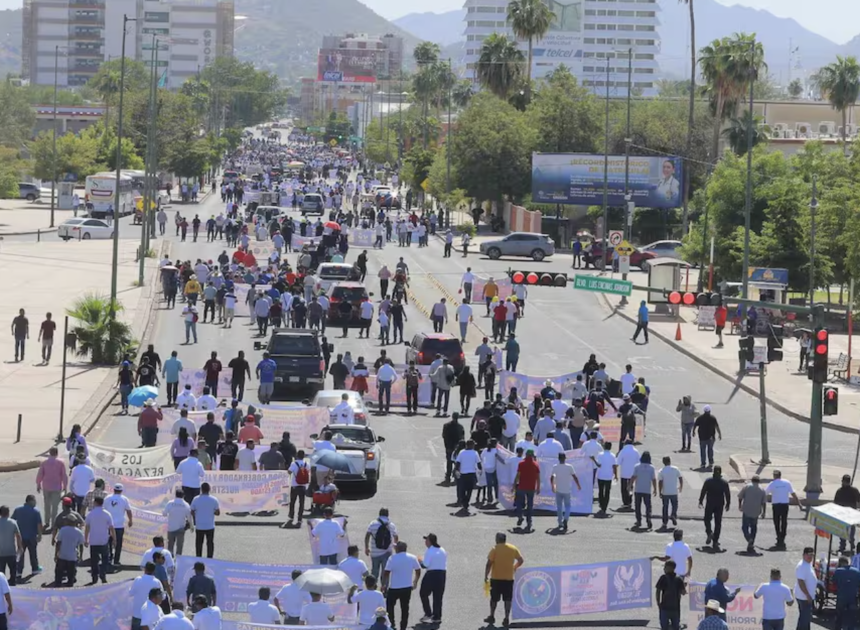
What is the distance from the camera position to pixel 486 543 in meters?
23.6

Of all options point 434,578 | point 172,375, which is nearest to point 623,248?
point 172,375

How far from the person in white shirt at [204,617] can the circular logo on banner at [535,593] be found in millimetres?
4842

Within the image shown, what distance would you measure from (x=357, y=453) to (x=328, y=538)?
6.91 m

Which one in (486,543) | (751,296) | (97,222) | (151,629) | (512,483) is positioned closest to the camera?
(151,629)

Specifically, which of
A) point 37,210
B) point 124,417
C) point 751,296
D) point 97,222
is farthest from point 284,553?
point 37,210

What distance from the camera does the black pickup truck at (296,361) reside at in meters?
37.4

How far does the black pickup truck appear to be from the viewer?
123 ft

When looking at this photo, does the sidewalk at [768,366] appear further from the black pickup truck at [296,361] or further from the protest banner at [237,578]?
the protest banner at [237,578]

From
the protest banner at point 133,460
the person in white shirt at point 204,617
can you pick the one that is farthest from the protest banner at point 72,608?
the protest banner at point 133,460

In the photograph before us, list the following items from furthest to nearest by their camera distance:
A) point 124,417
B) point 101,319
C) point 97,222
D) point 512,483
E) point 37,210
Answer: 1. point 37,210
2. point 97,222
3. point 101,319
4. point 124,417
5. point 512,483

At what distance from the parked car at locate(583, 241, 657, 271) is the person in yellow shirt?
51661mm

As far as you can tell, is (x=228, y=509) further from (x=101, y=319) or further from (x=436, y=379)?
(x=101, y=319)

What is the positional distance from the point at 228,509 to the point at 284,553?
2.83m

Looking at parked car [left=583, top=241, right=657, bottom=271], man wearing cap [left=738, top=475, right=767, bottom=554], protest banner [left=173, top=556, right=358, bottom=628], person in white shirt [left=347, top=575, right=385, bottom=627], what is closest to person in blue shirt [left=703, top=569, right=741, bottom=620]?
person in white shirt [left=347, top=575, right=385, bottom=627]
